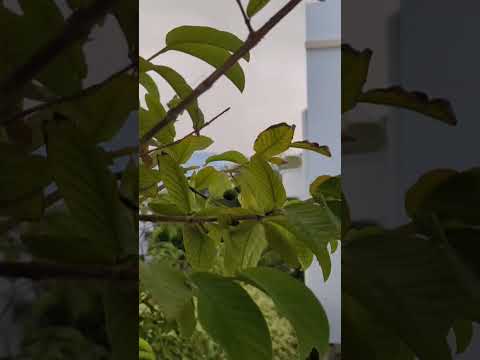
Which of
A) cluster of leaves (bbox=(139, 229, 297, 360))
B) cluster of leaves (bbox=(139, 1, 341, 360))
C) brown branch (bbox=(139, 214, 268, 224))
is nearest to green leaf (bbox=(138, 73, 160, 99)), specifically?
cluster of leaves (bbox=(139, 1, 341, 360))

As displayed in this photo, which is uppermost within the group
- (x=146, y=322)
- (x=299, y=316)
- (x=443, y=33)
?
(x=443, y=33)

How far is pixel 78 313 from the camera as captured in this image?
140 mm

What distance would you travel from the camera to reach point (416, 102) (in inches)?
6.0

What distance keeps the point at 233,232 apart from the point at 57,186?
16 cm

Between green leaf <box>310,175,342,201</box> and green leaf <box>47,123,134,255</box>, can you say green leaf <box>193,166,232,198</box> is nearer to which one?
green leaf <box>310,175,342,201</box>

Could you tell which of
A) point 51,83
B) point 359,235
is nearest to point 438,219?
point 359,235

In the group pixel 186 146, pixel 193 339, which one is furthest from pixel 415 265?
pixel 193 339

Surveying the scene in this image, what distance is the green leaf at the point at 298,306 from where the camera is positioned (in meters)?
0.19

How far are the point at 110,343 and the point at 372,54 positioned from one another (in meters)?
0.12

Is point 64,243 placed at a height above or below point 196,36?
below

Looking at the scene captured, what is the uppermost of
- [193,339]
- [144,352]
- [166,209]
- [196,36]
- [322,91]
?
[322,91]

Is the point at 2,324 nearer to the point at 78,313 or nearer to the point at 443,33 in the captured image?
the point at 78,313

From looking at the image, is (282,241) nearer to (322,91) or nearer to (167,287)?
(167,287)

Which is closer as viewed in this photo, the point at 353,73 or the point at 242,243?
the point at 353,73
